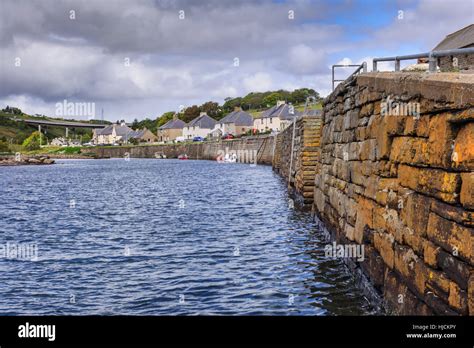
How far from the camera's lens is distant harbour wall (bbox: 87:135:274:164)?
251ft

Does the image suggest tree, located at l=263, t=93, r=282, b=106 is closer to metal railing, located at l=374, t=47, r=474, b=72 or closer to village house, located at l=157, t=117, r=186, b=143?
village house, located at l=157, t=117, r=186, b=143

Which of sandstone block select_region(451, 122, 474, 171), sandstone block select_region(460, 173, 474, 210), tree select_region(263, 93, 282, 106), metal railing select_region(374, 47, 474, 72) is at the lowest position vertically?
sandstone block select_region(460, 173, 474, 210)

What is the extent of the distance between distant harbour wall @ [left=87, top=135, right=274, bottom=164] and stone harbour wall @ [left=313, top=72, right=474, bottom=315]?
56726 mm

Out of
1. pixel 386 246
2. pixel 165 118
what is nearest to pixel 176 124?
pixel 165 118

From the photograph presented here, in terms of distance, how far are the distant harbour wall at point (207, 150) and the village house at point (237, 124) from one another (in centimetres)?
1101

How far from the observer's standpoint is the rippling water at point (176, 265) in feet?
32.3

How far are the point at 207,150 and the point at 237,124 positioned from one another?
18629 mm

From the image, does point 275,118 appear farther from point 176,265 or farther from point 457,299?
point 457,299

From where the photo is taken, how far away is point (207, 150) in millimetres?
108125

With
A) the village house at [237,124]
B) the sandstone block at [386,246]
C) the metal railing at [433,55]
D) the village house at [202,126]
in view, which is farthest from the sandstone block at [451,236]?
the village house at [202,126]

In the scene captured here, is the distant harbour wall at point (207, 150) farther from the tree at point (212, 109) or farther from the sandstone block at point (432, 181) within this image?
the sandstone block at point (432, 181)

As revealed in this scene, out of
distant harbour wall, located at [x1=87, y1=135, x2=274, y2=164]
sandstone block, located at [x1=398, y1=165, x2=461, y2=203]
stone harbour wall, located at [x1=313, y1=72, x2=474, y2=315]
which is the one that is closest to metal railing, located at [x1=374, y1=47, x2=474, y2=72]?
stone harbour wall, located at [x1=313, y1=72, x2=474, y2=315]

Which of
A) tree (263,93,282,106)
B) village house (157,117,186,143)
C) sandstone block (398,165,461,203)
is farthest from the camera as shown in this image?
tree (263,93,282,106)
